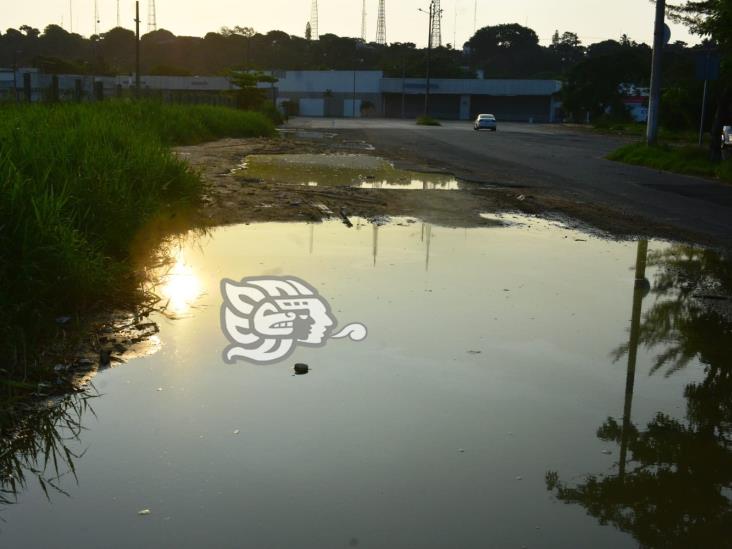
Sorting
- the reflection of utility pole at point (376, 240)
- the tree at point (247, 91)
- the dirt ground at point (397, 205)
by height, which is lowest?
the reflection of utility pole at point (376, 240)

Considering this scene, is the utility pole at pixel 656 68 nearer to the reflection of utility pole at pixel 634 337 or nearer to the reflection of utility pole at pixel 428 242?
the reflection of utility pole at pixel 634 337

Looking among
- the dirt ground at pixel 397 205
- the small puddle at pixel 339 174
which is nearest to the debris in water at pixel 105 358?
the dirt ground at pixel 397 205

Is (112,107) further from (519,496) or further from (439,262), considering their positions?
(519,496)

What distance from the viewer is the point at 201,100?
152 ft

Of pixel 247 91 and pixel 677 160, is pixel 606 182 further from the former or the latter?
pixel 247 91

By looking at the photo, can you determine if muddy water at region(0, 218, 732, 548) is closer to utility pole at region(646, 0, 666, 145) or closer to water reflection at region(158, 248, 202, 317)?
water reflection at region(158, 248, 202, 317)

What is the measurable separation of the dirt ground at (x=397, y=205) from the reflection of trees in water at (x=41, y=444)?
7083 millimetres

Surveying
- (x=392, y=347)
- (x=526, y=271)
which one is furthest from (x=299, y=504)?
(x=526, y=271)

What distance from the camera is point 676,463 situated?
432cm

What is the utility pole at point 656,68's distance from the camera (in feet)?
89.6

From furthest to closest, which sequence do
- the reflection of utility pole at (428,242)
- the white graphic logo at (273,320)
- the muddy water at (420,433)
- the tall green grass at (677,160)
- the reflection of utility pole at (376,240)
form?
the tall green grass at (677,160) → the reflection of utility pole at (376,240) → the reflection of utility pole at (428,242) → the white graphic logo at (273,320) → the muddy water at (420,433)

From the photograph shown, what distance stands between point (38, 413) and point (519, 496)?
2.69 metres

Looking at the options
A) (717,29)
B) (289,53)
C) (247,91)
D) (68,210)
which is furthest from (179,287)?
(289,53)

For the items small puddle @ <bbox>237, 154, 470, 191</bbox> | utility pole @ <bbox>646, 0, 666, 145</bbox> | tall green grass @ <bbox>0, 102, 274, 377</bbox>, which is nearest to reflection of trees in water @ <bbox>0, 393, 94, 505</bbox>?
tall green grass @ <bbox>0, 102, 274, 377</bbox>
